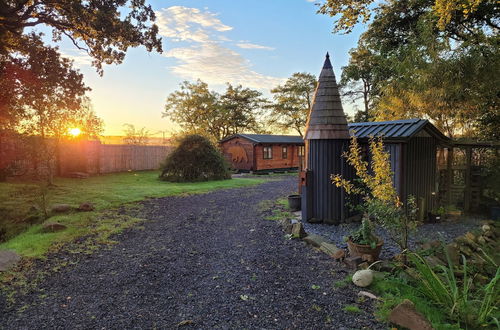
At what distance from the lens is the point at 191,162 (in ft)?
53.0

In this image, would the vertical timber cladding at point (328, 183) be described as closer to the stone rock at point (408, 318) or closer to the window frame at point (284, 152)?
the stone rock at point (408, 318)

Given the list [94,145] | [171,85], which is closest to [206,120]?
[171,85]

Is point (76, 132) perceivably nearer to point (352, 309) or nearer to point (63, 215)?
point (63, 215)

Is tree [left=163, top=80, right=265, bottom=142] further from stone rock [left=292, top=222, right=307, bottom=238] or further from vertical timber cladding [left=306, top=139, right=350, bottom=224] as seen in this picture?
stone rock [left=292, top=222, right=307, bottom=238]

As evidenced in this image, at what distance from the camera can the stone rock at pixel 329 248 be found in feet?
15.6

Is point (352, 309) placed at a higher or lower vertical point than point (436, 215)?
lower

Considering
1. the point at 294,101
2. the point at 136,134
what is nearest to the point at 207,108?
the point at 136,134

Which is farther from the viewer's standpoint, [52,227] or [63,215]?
[63,215]

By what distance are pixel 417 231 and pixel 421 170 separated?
2.56 meters

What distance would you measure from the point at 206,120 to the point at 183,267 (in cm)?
2933

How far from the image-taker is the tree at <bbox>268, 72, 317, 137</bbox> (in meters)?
35.4

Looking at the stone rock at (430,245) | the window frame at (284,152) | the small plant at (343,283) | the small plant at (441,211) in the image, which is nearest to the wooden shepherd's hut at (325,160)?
the stone rock at (430,245)

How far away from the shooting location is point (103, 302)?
3.35 metres

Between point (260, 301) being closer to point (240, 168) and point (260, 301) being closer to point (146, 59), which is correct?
point (146, 59)
